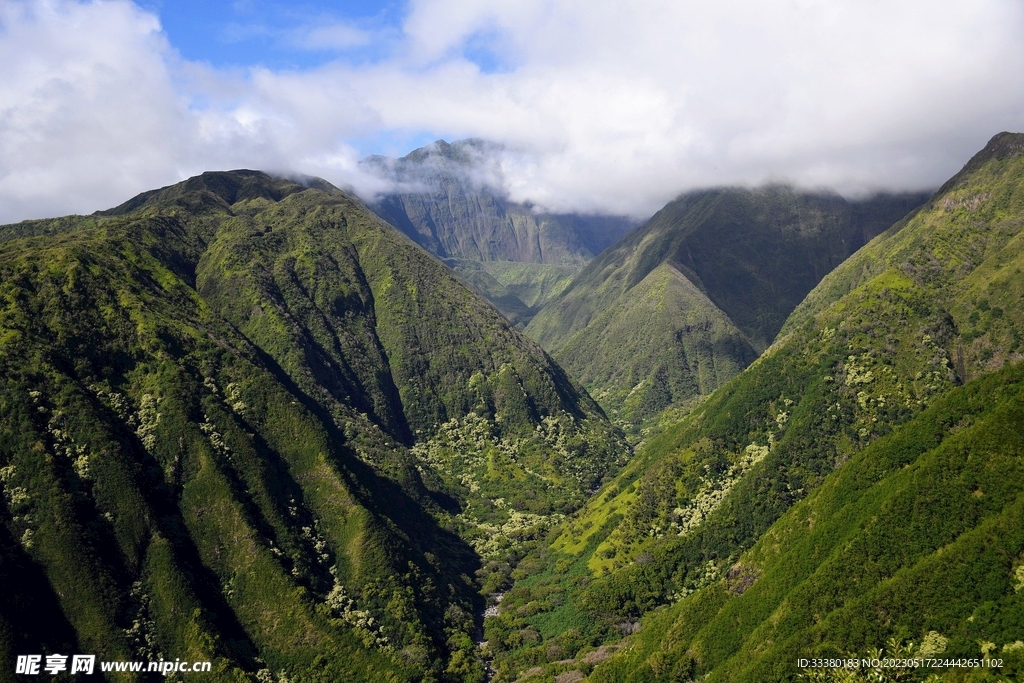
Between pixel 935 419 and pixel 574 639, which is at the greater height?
pixel 935 419

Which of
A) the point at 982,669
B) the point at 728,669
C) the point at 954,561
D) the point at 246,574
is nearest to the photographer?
the point at 982,669

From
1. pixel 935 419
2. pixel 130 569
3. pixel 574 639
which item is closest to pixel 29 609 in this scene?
pixel 130 569

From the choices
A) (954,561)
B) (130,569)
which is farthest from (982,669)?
(130,569)

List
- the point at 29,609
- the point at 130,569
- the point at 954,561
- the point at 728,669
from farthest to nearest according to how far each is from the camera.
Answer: the point at 130,569, the point at 29,609, the point at 728,669, the point at 954,561

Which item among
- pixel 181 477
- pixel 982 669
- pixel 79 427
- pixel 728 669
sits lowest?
pixel 728 669

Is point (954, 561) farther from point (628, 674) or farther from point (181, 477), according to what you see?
point (181, 477)

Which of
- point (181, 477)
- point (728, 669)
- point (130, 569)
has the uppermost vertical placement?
point (181, 477)

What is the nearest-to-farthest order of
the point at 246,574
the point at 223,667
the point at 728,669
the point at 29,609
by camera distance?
the point at 728,669 → the point at 29,609 → the point at 223,667 → the point at 246,574

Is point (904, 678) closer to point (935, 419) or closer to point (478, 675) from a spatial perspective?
point (935, 419)

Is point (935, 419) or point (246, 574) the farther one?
point (246, 574)
